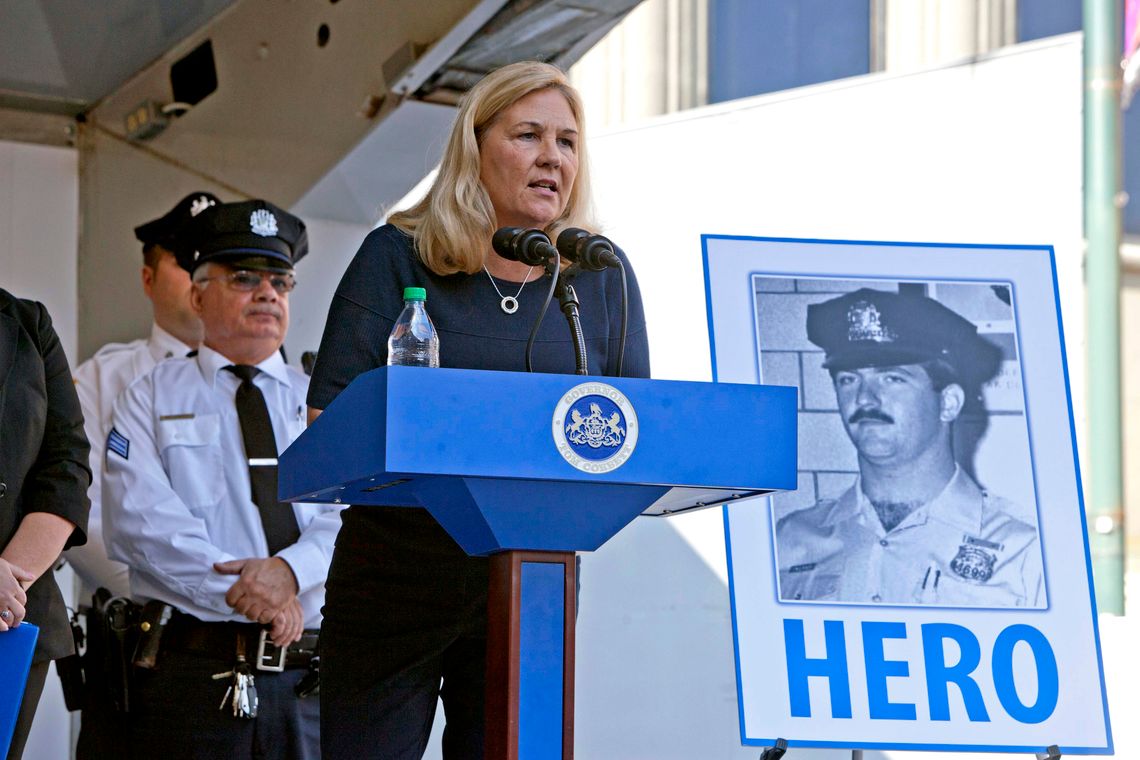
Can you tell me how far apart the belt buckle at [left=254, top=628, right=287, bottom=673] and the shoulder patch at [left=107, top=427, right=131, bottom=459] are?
0.53 meters

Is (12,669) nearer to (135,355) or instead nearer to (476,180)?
(476,180)

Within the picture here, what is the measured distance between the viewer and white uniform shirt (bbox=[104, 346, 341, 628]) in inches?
122

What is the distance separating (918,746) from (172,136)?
308 centimetres

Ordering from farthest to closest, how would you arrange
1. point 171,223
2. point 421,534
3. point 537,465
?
point 171,223
point 421,534
point 537,465

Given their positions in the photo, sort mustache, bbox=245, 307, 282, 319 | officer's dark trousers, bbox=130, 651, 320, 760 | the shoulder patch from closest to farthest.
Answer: officer's dark trousers, bbox=130, 651, 320, 760 → the shoulder patch → mustache, bbox=245, 307, 282, 319

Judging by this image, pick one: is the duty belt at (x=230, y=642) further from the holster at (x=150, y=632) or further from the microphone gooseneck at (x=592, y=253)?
the microphone gooseneck at (x=592, y=253)

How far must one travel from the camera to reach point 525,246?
179 cm

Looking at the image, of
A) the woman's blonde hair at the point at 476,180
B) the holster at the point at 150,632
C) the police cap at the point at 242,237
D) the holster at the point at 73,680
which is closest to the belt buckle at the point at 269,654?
the holster at the point at 150,632

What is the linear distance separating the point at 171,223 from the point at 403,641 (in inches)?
95.9

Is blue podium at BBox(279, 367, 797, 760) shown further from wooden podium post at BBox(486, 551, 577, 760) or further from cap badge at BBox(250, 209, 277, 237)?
cap badge at BBox(250, 209, 277, 237)

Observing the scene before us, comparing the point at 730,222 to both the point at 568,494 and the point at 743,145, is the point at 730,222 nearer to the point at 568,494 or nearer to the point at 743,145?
the point at 743,145

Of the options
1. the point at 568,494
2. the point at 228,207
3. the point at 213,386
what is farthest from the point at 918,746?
the point at 228,207

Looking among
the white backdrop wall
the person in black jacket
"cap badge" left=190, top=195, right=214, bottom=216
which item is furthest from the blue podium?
the white backdrop wall

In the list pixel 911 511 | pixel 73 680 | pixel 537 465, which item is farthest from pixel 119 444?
pixel 537 465
